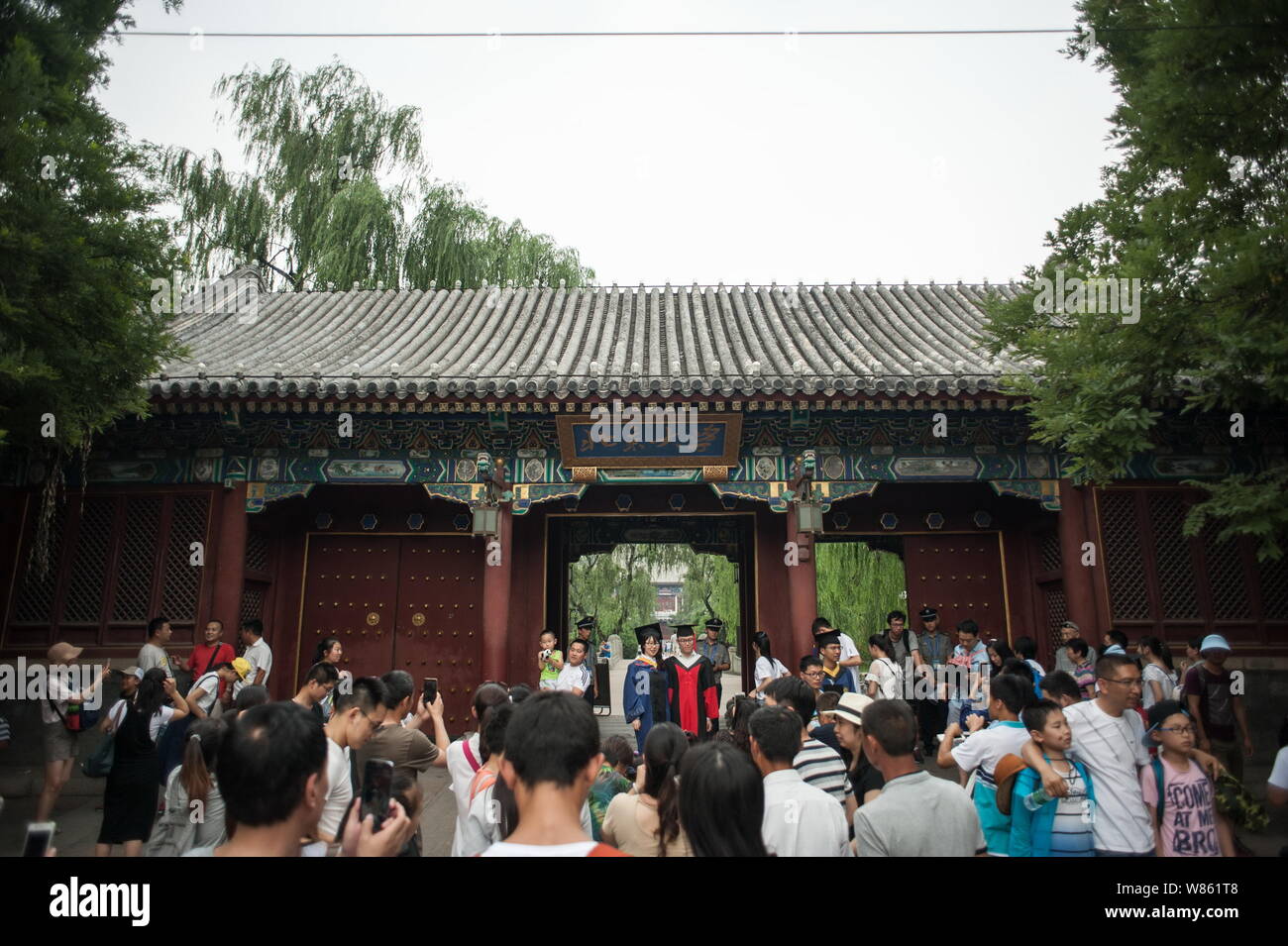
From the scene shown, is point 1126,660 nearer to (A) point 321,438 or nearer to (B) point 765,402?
(B) point 765,402

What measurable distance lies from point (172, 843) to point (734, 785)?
2481 mm

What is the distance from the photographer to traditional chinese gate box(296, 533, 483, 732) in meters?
9.73

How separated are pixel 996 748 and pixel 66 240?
5849 millimetres

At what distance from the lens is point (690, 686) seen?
24.2 ft

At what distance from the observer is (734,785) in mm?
2086

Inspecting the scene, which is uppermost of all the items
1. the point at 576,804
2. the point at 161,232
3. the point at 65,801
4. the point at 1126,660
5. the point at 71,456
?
the point at 161,232

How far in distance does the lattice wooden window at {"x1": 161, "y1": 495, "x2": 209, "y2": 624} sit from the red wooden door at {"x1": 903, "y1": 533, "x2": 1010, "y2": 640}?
8.10m

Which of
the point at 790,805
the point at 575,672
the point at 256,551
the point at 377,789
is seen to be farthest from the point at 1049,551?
the point at 256,551

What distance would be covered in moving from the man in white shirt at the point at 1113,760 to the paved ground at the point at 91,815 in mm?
2763

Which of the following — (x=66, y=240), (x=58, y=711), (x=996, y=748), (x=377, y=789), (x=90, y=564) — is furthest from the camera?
(x=90, y=564)

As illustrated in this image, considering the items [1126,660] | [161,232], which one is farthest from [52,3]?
[1126,660]

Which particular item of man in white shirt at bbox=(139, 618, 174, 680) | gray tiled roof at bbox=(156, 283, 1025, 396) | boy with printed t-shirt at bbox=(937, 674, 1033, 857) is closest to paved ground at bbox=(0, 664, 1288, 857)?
man in white shirt at bbox=(139, 618, 174, 680)

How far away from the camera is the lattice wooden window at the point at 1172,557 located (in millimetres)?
8461

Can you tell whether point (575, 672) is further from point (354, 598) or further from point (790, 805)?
point (790, 805)
